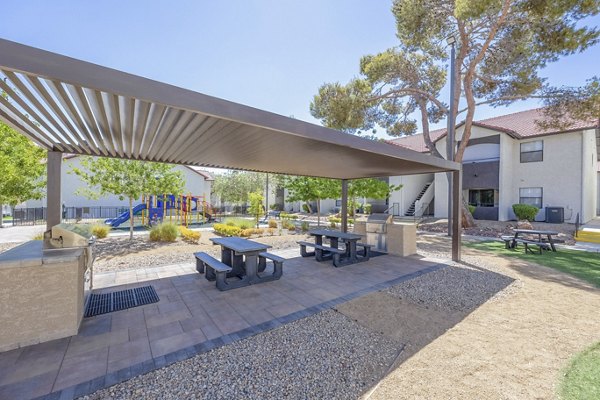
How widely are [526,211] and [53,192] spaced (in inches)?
845

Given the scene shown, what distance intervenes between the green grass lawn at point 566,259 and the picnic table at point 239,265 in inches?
278

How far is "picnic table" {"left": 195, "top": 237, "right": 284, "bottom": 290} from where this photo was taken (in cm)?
483

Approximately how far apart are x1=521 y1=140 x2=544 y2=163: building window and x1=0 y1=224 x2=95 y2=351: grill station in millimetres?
22819

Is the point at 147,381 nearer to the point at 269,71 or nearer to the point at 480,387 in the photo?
the point at 480,387

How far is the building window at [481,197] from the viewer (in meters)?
18.8

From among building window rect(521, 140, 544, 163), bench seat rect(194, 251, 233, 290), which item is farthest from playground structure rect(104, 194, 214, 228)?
building window rect(521, 140, 544, 163)

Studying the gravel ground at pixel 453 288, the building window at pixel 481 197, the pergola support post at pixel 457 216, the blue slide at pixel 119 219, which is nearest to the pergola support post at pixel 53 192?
the gravel ground at pixel 453 288

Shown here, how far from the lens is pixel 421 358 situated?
9.55 ft

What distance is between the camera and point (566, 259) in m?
7.98

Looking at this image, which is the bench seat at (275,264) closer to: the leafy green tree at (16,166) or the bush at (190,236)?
the bush at (190,236)

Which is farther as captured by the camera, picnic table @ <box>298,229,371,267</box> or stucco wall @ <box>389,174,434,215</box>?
stucco wall @ <box>389,174,434,215</box>

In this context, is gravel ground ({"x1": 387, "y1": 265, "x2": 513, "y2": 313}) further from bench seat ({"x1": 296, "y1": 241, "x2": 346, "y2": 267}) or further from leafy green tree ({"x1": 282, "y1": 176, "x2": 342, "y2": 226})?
leafy green tree ({"x1": 282, "y1": 176, "x2": 342, "y2": 226})

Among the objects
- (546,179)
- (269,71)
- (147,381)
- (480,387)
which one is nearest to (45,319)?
(147,381)

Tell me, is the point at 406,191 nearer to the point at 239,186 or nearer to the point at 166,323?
the point at 239,186
